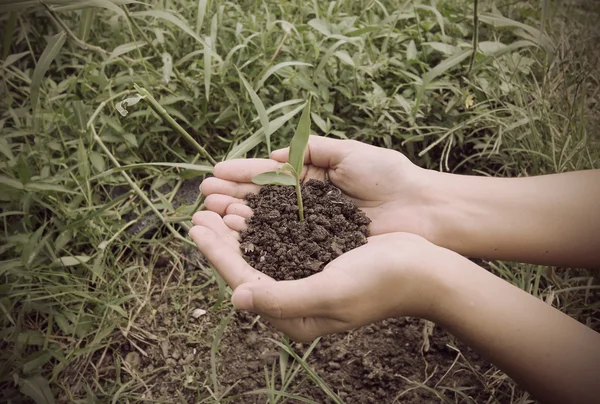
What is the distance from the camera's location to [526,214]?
138 centimetres

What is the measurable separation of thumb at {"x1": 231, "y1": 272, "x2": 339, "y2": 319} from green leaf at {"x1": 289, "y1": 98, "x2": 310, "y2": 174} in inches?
13.7

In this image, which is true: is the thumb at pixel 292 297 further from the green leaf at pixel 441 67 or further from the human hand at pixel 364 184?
the green leaf at pixel 441 67

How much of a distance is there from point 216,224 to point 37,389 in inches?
27.1

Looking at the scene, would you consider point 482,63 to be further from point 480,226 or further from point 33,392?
point 33,392

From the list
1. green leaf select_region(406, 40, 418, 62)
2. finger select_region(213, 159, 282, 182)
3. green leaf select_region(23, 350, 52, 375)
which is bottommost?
green leaf select_region(23, 350, 52, 375)

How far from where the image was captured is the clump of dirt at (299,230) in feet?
4.44

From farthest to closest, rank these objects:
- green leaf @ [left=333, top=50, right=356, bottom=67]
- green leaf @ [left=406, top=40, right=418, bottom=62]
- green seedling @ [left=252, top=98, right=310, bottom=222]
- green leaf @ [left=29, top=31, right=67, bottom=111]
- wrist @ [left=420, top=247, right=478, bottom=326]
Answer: green leaf @ [left=406, top=40, right=418, bottom=62] → green leaf @ [left=333, top=50, right=356, bottom=67] → green leaf @ [left=29, top=31, right=67, bottom=111] → green seedling @ [left=252, top=98, right=310, bottom=222] → wrist @ [left=420, top=247, right=478, bottom=326]

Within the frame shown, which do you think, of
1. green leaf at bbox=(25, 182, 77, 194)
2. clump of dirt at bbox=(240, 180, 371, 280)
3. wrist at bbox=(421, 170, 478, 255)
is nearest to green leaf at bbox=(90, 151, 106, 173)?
green leaf at bbox=(25, 182, 77, 194)

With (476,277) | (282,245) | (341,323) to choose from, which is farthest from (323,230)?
(476,277)

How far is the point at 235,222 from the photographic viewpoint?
4.69 ft

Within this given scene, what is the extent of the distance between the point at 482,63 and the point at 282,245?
1110mm

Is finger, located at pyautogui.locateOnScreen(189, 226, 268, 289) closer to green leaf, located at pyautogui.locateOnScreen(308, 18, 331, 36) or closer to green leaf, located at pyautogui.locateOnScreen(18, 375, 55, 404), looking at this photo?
green leaf, located at pyautogui.locateOnScreen(18, 375, 55, 404)

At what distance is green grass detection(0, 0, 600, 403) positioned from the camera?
156 centimetres

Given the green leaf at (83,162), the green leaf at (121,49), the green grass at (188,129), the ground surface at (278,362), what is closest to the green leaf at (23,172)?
the green grass at (188,129)
